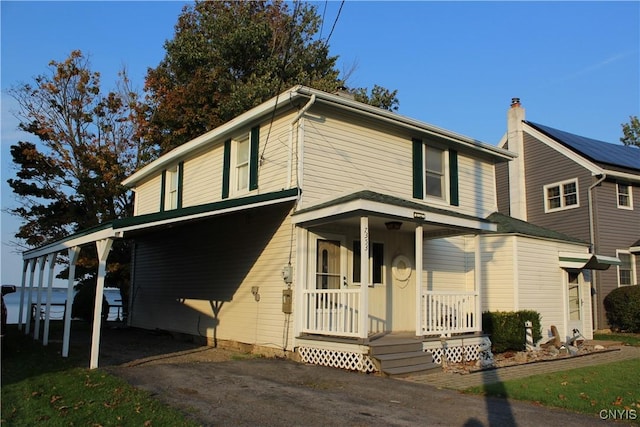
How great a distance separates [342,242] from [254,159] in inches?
115

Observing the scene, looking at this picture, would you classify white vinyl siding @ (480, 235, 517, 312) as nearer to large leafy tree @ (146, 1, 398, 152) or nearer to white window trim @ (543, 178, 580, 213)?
white window trim @ (543, 178, 580, 213)

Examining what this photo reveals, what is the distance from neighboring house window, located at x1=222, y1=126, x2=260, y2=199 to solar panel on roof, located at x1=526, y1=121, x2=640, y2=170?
13.2 metres

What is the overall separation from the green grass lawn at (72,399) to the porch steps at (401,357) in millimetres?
4072

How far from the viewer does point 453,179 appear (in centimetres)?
1395

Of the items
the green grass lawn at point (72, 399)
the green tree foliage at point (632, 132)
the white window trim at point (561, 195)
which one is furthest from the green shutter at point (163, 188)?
the green tree foliage at point (632, 132)

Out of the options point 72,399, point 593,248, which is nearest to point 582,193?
point 593,248

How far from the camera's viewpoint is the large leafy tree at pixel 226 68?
2483 centimetres

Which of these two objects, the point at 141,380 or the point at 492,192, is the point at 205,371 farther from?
the point at 492,192

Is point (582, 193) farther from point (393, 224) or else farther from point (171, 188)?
point (171, 188)

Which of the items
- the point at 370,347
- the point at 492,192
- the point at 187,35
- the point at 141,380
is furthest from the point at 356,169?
the point at 187,35

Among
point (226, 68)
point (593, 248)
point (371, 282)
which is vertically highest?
point (226, 68)

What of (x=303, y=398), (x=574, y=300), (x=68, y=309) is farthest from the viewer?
(x=574, y=300)

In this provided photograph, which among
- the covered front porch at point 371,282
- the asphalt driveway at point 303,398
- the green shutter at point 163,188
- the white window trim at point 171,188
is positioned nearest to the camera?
the asphalt driveway at point 303,398

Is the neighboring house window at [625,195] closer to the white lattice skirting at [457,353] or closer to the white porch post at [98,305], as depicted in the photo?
the white lattice skirting at [457,353]
